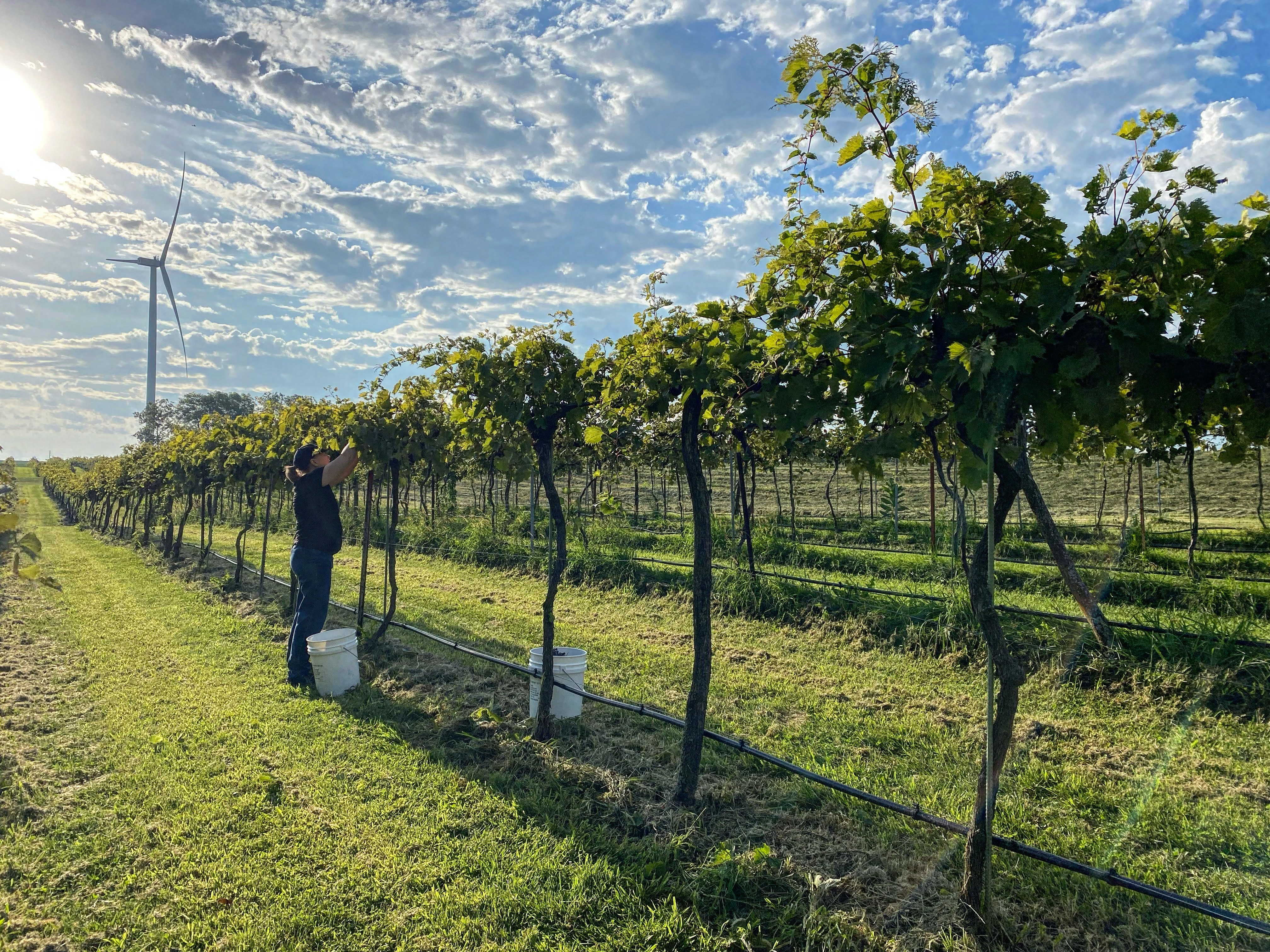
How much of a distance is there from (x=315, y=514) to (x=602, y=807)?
414cm

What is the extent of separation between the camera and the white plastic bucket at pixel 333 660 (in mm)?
5949

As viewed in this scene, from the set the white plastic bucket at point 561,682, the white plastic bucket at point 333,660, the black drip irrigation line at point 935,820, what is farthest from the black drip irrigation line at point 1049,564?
the white plastic bucket at point 333,660

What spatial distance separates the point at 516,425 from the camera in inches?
213

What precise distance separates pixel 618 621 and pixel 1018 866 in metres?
5.82

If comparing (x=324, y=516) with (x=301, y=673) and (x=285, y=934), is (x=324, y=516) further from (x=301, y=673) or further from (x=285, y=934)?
(x=285, y=934)

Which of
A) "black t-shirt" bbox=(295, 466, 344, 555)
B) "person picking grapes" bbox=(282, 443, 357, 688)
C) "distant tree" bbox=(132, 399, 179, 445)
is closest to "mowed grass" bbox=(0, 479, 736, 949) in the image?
"person picking grapes" bbox=(282, 443, 357, 688)

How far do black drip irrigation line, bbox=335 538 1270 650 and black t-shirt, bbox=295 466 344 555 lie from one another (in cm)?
466

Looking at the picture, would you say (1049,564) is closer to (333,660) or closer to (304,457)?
(333,660)

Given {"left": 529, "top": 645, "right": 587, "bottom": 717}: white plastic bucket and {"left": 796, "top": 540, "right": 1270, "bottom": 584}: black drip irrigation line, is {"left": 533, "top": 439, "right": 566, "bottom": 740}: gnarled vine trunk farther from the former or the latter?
{"left": 796, "top": 540, "right": 1270, "bottom": 584}: black drip irrigation line

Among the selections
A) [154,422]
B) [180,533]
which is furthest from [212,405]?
[180,533]

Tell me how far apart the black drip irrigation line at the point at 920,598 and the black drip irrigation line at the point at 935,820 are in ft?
10.3

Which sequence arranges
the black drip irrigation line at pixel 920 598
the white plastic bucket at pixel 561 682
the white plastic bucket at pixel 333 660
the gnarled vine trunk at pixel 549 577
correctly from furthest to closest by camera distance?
the white plastic bucket at pixel 333 660 < the black drip irrigation line at pixel 920 598 < the white plastic bucket at pixel 561 682 < the gnarled vine trunk at pixel 549 577

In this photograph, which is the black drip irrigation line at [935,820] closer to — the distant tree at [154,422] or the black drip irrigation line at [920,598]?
the black drip irrigation line at [920,598]

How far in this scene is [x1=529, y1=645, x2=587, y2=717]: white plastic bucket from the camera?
519 centimetres
